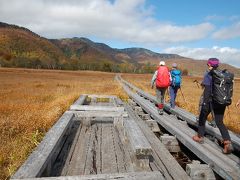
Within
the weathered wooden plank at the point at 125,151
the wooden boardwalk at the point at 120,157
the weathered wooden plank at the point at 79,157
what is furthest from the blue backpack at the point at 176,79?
the weathered wooden plank at the point at 79,157

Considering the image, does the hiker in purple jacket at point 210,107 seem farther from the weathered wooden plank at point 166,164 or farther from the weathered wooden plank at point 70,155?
the weathered wooden plank at point 70,155

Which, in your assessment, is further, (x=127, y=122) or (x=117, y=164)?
(x=127, y=122)

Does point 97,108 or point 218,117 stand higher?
point 218,117

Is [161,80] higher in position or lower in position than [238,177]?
higher

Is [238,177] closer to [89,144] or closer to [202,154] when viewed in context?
[202,154]

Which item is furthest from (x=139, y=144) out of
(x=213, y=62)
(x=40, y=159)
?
(x=213, y=62)

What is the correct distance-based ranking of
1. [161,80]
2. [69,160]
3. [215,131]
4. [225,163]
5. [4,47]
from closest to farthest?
[225,163] → [69,160] → [215,131] → [161,80] → [4,47]

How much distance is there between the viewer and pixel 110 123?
8.27 meters

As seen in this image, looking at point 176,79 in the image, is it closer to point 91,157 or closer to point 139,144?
point 91,157

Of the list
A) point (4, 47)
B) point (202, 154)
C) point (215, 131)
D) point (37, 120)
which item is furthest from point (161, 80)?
point (4, 47)

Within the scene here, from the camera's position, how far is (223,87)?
5.45 m

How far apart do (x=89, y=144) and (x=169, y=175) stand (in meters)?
2.16

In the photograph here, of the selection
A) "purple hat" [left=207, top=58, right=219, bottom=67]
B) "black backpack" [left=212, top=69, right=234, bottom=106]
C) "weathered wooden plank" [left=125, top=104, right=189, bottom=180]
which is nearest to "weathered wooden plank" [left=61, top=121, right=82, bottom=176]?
"weathered wooden plank" [left=125, top=104, right=189, bottom=180]

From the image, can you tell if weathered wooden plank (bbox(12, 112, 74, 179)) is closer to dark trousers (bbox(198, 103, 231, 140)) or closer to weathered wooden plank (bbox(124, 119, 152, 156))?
weathered wooden plank (bbox(124, 119, 152, 156))
